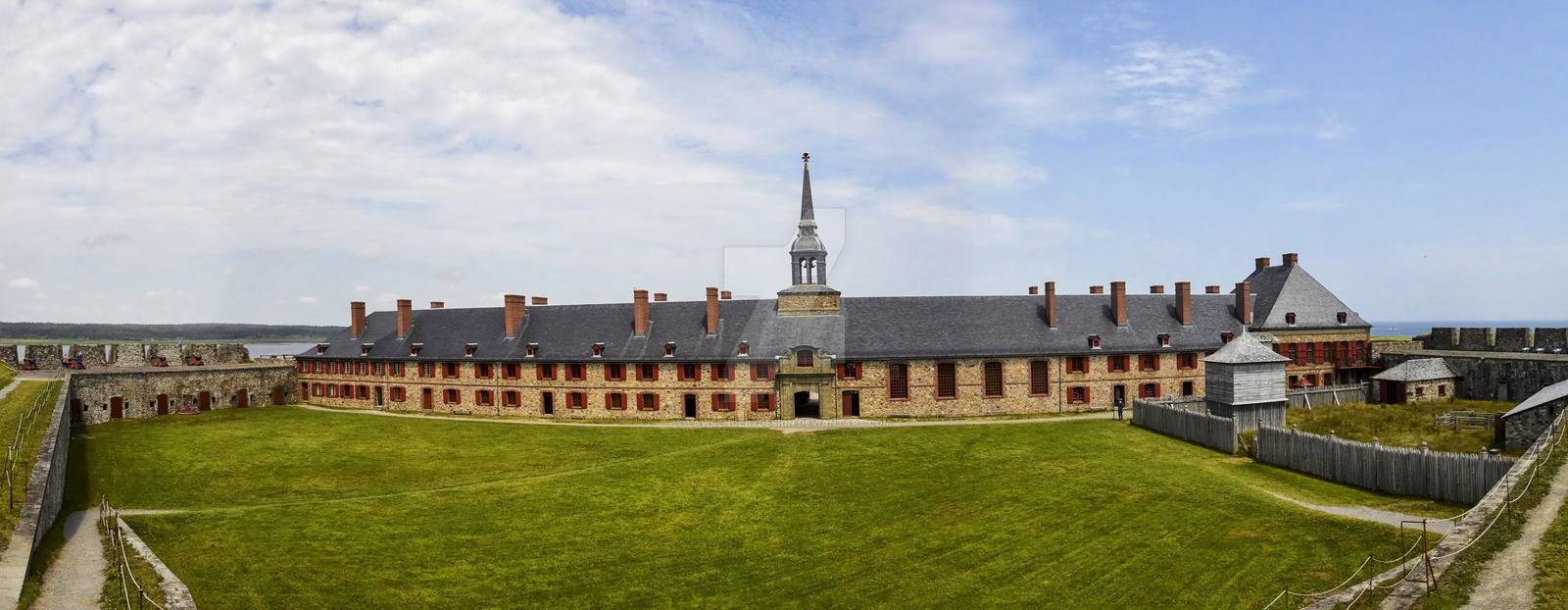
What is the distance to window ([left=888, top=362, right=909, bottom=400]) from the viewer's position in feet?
157

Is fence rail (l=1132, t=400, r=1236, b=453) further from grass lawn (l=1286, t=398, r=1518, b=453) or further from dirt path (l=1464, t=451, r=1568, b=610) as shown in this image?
dirt path (l=1464, t=451, r=1568, b=610)

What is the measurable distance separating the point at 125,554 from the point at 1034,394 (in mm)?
42526

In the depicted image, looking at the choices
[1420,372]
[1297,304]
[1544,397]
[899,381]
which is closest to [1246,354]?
[1544,397]

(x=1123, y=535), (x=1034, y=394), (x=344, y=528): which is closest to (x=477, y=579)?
(x=344, y=528)

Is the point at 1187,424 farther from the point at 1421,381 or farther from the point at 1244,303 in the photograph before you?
the point at 1244,303

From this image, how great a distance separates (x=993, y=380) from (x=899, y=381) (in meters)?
5.71

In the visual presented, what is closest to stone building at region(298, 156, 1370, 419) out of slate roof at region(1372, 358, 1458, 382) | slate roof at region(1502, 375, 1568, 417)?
slate roof at region(1372, 358, 1458, 382)

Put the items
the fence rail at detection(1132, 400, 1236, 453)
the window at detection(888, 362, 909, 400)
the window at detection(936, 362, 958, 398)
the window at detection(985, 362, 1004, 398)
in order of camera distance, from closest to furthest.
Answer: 1. the fence rail at detection(1132, 400, 1236, 453)
2. the window at detection(888, 362, 909, 400)
3. the window at detection(936, 362, 958, 398)
4. the window at detection(985, 362, 1004, 398)

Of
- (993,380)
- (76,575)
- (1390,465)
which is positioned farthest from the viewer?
(993,380)

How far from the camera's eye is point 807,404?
5025 cm

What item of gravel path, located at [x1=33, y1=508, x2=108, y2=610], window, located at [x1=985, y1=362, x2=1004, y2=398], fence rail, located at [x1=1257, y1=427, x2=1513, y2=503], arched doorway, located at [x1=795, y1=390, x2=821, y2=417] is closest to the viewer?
gravel path, located at [x1=33, y1=508, x2=108, y2=610]

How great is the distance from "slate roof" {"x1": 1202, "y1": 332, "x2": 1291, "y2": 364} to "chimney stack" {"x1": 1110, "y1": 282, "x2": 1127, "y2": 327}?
35.9ft

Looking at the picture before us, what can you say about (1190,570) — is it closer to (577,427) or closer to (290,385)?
(577,427)

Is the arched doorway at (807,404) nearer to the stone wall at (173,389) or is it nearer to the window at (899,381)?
the window at (899,381)
